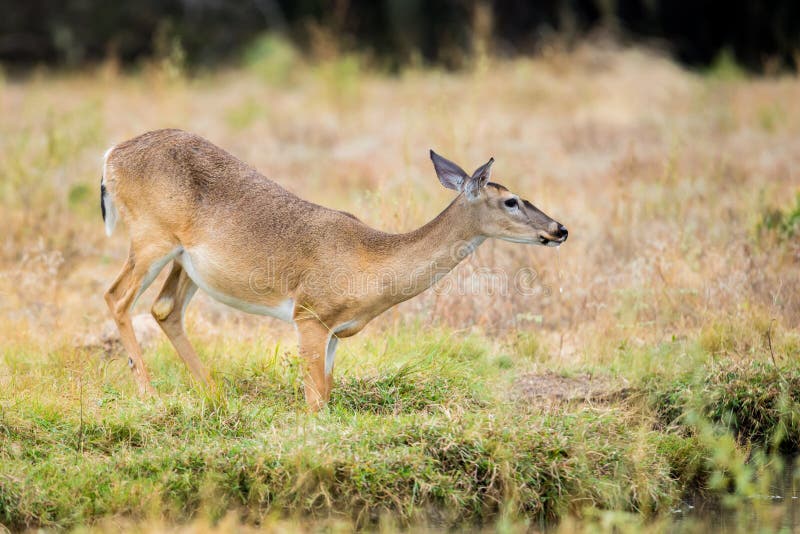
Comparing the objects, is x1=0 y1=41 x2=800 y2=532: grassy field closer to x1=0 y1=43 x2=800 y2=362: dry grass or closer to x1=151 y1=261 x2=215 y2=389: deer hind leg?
x1=0 y1=43 x2=800 y2=362: dry grass

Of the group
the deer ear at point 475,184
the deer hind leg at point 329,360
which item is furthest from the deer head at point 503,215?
the deer hind leg at point 329,360

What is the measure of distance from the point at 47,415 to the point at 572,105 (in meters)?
11.5

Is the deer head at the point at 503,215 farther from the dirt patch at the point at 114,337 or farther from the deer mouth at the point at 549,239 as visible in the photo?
the dirt patch at the point at 114,337

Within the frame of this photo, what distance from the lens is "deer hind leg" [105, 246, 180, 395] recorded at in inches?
265

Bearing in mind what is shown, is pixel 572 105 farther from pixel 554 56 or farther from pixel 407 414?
pixel 407 414

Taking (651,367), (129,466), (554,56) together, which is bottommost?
(129,466)

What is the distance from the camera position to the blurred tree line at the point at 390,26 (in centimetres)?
2192

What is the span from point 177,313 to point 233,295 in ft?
2.07

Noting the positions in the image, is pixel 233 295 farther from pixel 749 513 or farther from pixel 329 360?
pixel 749 513

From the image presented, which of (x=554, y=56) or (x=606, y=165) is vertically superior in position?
(x=554, y=56)

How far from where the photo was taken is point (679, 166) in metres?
12.5

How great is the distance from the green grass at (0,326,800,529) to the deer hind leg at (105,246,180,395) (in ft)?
0.57

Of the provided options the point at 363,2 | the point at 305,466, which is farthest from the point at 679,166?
the point at 363,2

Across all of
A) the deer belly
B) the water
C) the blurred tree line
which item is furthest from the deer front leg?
the blurred tree line
